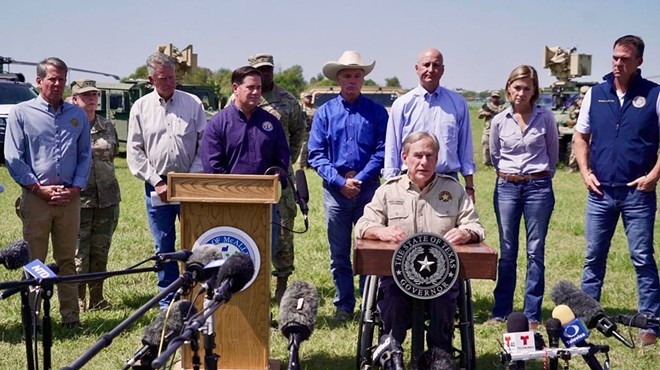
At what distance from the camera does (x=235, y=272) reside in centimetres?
264

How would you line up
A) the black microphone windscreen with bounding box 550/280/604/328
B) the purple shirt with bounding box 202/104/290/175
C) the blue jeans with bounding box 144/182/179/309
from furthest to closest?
the blue jeans with bounding box 144/182/179/309 → the purple shirt with bounding box 202/104/290/175 → the black microphone windscreen with bounding box 550/280/604/328

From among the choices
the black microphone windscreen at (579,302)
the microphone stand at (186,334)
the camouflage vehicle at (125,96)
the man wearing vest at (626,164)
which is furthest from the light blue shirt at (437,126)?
the camouflage vehicle at (125,96)

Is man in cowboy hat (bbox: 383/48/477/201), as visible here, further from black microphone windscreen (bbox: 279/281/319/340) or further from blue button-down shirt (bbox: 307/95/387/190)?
black microphone windscreen (bbox: 279/281/319/340)

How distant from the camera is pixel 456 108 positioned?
Answer: 19.2 ft

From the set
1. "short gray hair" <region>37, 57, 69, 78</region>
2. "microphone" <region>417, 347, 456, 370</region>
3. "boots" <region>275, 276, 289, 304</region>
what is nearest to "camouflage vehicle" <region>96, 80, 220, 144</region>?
"boots" <region>275, 276, 289, 304</region>

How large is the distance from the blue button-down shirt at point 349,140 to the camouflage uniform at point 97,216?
1.78 meters

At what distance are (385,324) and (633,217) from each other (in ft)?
7.25

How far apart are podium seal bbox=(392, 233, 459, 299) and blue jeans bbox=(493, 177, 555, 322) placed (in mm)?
2030

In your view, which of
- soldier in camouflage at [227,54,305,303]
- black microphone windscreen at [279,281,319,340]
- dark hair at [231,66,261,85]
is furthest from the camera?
soldier in camouflage at [227,54,305,303]

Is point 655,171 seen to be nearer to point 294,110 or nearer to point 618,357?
point 618,357

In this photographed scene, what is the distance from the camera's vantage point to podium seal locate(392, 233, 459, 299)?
403cm

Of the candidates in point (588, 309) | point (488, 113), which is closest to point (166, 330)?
point (588, 309)

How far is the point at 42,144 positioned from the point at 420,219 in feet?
9.50

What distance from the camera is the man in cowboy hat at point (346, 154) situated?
6074mm
